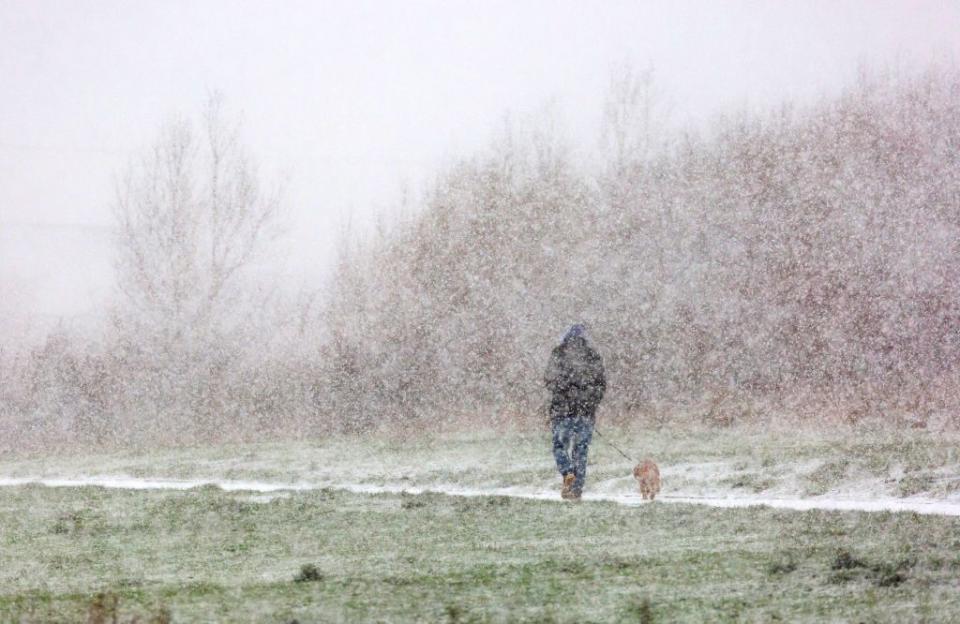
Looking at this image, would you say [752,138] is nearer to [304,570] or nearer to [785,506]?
[785,506]

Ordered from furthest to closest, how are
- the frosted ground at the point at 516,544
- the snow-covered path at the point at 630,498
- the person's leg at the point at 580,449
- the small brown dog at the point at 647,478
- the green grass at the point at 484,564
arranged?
the person's leg at the point at 580,449, the small brown dog at the point at 647,478, the snow-covered path at the point at 630,498, the frosted ground at the point at 516,544, the green grass at the point at 484,564

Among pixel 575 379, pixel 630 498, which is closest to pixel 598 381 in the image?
pixel 575 379

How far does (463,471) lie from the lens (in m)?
20.6

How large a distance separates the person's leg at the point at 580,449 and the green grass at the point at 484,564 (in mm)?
727

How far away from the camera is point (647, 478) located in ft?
47.6

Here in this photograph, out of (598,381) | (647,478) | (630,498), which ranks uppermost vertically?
(598,381)

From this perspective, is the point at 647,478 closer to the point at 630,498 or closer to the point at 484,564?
the point at 630,498

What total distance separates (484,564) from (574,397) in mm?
5964

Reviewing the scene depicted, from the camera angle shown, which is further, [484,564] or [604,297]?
[604,297]

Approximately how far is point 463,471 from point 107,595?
12.9 m

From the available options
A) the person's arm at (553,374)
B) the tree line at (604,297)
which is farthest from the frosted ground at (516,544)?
the tree line at (604,297)

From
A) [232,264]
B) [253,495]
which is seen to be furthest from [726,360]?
[232,264]

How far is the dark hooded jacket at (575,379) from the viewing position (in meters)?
15.0

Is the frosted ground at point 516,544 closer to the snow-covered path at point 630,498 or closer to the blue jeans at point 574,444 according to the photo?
the snow-covered path at point 630,498
